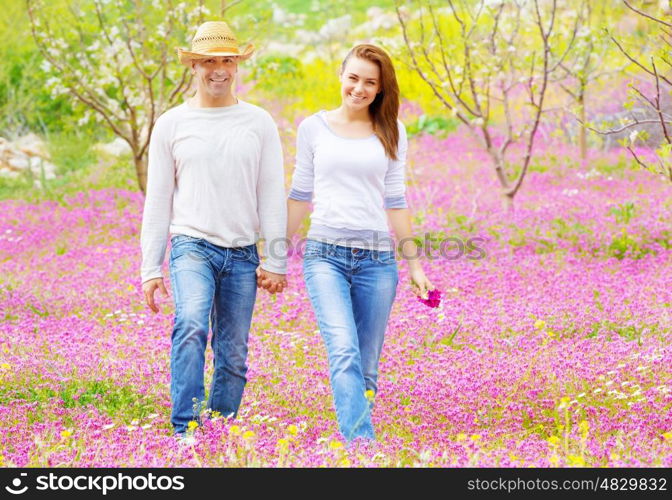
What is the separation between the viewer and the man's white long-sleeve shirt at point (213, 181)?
5.00 meters

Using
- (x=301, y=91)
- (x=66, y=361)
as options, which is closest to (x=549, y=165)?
(x=301, y=91)

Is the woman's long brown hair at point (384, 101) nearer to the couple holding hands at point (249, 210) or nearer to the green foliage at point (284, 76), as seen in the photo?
the couple holding hands at point (249, 210)

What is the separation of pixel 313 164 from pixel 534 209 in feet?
27.6

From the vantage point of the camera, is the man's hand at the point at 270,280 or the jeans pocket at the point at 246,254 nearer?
the jeans pocket at the point at 246,254

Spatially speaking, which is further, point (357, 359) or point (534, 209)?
point (534, 209)

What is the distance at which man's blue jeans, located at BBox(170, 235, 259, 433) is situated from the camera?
190 inches

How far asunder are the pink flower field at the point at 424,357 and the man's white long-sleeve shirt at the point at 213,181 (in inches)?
40.3

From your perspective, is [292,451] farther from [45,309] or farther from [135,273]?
[135,273]

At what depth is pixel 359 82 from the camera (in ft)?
16.7

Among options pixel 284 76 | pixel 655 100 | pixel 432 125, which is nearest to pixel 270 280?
pixel 655 100

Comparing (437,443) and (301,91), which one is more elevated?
(301,91)

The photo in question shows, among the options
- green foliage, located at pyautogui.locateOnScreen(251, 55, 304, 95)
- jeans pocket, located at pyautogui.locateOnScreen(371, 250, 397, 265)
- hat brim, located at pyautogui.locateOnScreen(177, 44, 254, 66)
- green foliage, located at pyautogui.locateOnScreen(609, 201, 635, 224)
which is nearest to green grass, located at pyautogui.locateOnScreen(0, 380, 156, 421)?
jeans pocket, located at pyautogui.locateOnScreen(371, 250, 397, 265)

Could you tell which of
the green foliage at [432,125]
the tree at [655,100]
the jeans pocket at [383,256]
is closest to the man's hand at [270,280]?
the jeans pocket at [383,256]

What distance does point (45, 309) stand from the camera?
8.67 m
